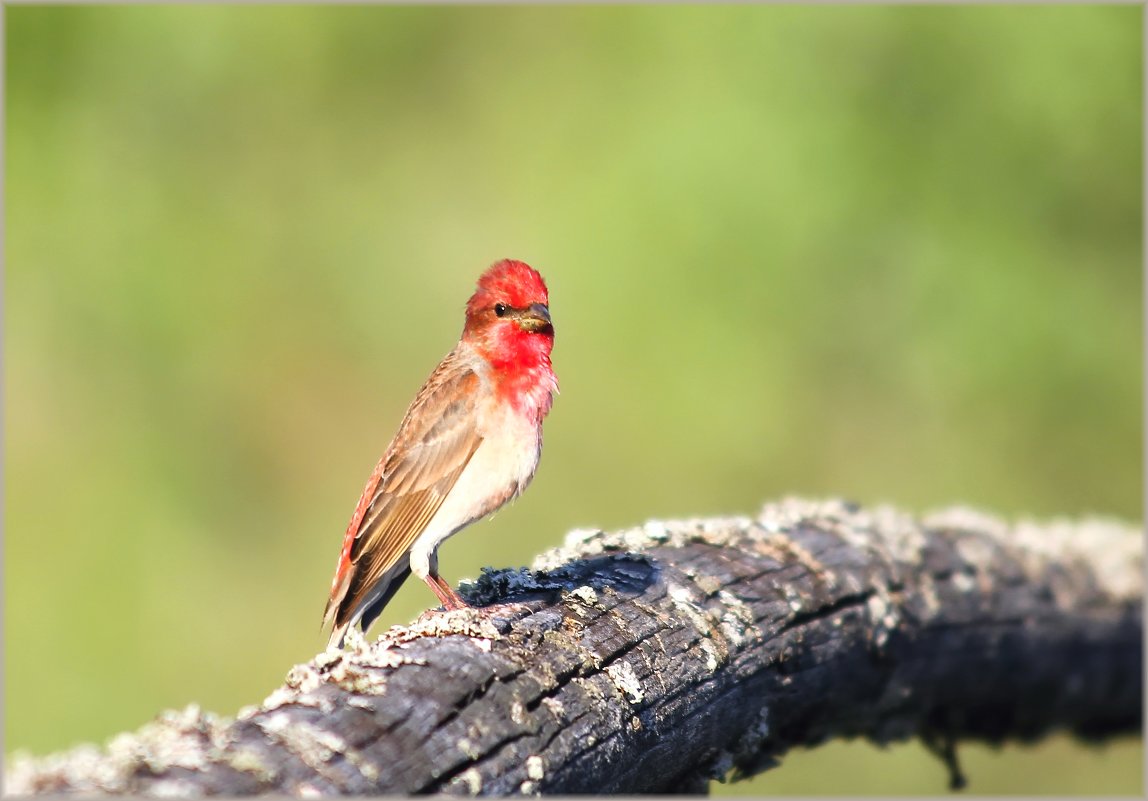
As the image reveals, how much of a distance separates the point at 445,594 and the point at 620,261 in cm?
447

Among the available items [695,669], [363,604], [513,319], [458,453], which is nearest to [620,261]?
[513,319]

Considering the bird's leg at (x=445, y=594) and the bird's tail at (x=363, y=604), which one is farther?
the bird's tail at (x=363, y=604)

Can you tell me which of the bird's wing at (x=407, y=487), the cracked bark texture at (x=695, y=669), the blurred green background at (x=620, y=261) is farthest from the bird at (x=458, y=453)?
the blurred green background at (x=620, y=261)

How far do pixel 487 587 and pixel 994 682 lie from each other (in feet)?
7.51

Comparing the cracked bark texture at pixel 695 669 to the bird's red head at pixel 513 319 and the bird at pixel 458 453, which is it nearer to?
the bird at pixel 458 453

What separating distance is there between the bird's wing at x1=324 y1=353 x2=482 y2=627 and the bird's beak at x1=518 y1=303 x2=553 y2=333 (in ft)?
0.72

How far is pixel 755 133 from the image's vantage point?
7.66 m

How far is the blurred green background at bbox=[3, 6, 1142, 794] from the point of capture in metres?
7.54

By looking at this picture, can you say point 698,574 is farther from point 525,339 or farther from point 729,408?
point 729,408

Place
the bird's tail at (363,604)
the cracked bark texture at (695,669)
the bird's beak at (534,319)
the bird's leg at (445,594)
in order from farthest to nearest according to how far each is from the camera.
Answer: the bird's beak at (534,319)
the bird's tail at (363,604)
the bird's leg at (445,594)
the cracked bark texture at (695,669)

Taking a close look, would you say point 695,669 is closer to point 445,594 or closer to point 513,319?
point 445,594

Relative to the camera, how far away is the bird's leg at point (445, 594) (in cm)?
321

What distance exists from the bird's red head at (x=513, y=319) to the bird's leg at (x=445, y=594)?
26.6 inches

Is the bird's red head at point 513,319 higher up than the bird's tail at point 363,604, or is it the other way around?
the bird's red head at point 513,319
